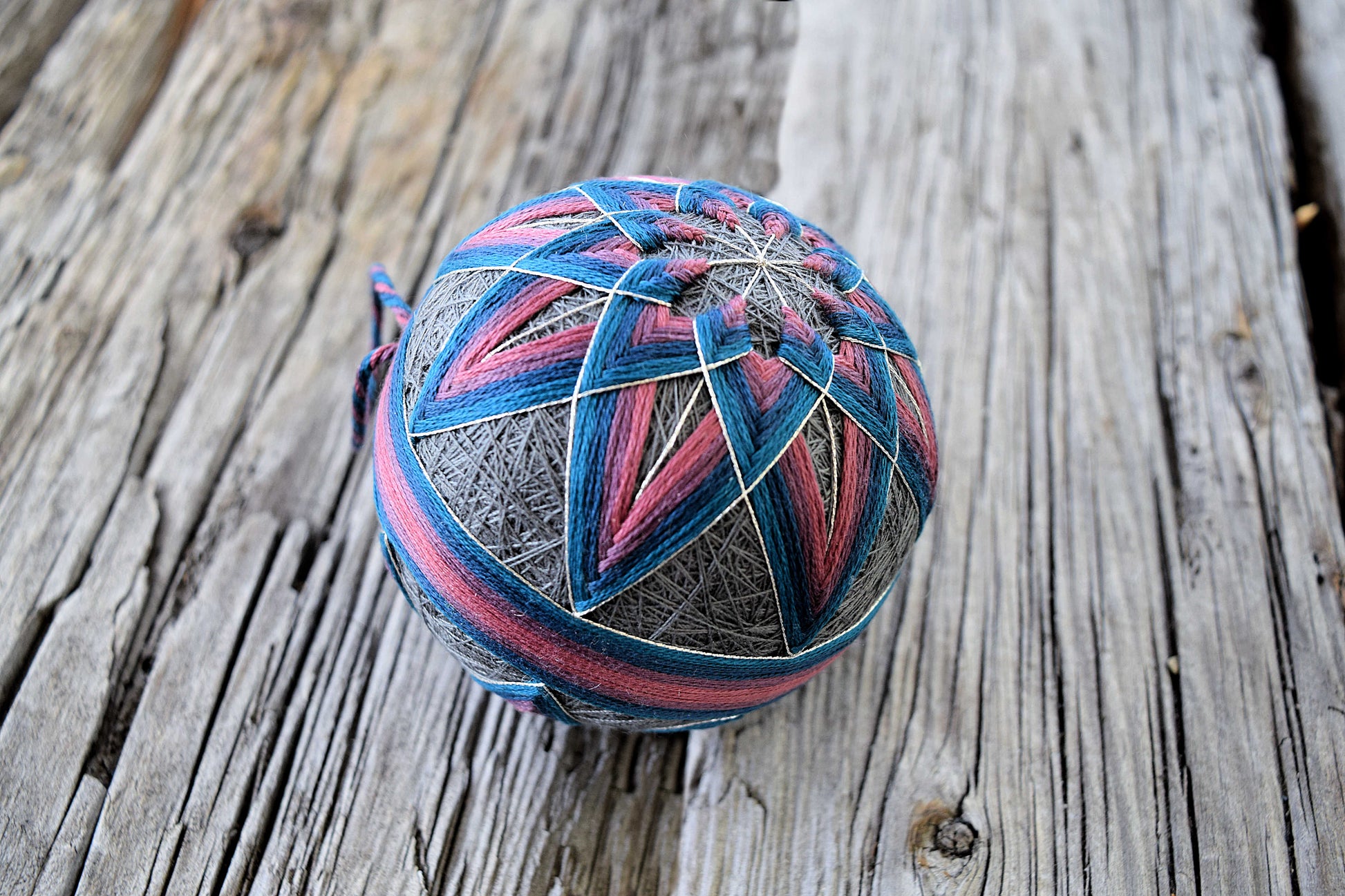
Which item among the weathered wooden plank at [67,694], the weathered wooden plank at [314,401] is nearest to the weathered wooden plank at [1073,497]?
the weathered wooden plank at [314,401]

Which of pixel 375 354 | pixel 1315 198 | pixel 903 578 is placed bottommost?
pixel 903 578

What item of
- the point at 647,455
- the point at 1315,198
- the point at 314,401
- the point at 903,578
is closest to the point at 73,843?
the point at 314,401

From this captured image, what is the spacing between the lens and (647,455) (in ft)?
2.26

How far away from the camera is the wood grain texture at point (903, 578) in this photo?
96 centimetres

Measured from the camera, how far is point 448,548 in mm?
744

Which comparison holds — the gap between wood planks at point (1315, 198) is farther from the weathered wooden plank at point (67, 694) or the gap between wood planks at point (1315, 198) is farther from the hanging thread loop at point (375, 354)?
the weathered wooden plank at point (67, 694)

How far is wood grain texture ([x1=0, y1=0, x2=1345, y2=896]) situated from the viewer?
963 mm

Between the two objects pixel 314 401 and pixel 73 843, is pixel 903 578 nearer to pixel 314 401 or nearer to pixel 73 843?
pixel 314 401

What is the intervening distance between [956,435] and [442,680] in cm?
76

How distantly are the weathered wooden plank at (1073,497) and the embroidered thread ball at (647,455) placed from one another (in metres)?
0.29

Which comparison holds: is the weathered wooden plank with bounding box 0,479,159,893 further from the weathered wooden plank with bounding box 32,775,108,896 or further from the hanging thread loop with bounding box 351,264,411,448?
the hanging thread loop with bounding box 351,264,411,448

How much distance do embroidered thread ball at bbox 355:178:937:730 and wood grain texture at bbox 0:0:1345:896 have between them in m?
0.26

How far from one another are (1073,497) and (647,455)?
76cm

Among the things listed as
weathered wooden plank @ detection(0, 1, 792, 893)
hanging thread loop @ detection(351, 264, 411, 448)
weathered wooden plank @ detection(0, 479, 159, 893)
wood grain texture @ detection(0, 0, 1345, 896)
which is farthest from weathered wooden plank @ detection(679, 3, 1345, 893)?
weathered wooden plank @ detection(0, 479, 159, 893)
